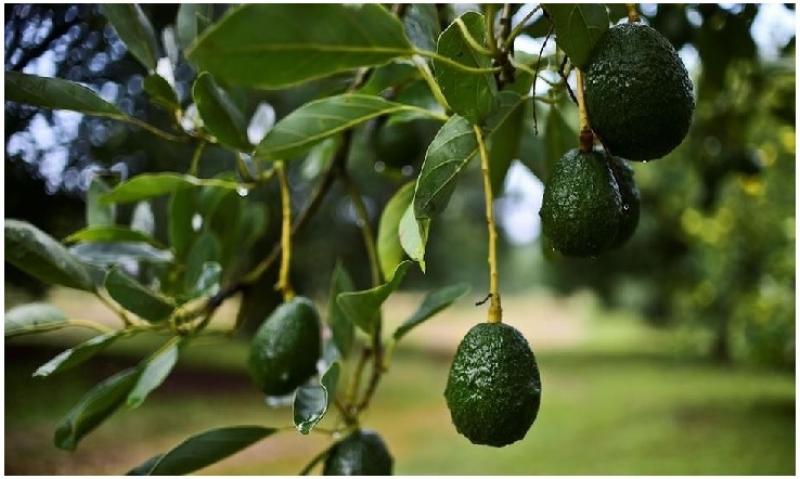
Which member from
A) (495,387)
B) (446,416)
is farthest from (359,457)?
(446,416)

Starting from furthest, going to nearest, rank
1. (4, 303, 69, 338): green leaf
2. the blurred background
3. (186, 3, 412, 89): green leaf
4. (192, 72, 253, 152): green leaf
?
the blurred background < (4, 303, 69, 338): green leaf < (192, 72, 253, 152): green leaf < (186, 3, 412, 89): green leaf

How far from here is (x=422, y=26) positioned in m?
0.48

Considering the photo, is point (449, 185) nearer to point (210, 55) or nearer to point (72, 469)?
point (210, 55)

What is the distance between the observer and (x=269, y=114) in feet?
2.38

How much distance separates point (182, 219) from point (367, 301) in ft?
0.85

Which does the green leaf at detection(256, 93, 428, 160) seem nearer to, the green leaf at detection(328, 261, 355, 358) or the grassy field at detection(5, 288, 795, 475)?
the green leaf at detection(328, 261, 355, 358)

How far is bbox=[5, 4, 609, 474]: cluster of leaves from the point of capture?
1.04 feet

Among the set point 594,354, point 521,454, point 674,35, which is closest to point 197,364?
point 521,454

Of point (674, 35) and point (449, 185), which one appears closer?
point (449, 185)

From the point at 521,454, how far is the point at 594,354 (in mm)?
2785

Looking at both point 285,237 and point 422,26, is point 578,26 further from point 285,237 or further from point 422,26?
point 285,237

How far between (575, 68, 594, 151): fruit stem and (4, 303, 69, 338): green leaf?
42cm

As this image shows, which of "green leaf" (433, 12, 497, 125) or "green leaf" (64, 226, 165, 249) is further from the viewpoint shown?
"green leaf" (64, 226, 165, 249)

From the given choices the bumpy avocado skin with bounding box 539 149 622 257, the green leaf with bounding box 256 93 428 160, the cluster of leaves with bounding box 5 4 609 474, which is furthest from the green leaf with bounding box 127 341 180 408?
the bumpy avocado skin with bounding box 539 149 622 257
